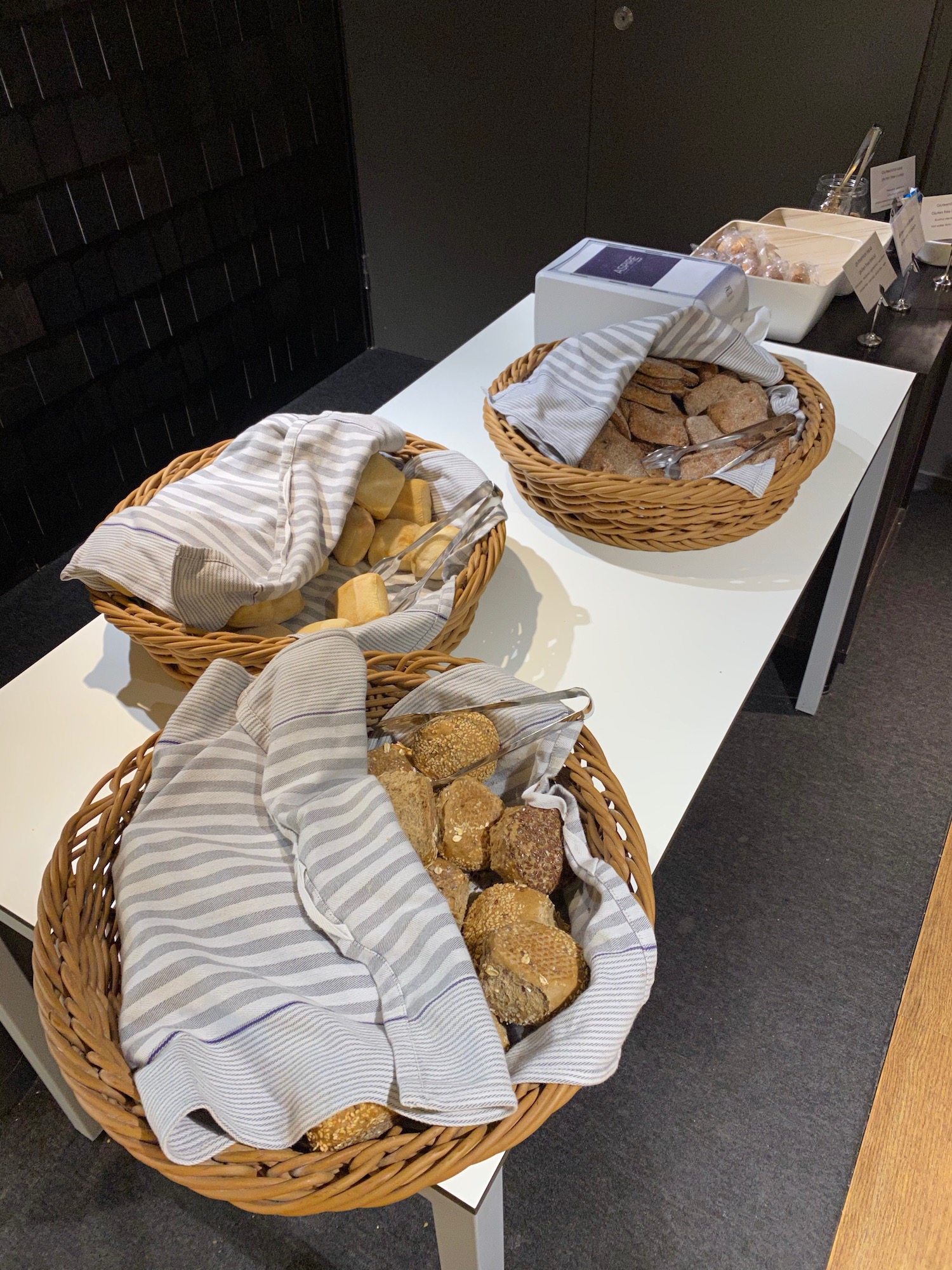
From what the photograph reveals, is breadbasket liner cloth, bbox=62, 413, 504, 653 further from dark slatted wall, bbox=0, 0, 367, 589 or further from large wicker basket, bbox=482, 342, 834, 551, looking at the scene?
dark slatted wall, bbox=0, 0, 367, 589

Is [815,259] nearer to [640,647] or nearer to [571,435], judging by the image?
[571,435]

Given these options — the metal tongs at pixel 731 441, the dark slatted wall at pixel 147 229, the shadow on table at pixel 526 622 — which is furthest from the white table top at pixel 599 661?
the dark slatted wall at pixel 147 229

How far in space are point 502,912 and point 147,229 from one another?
199cm

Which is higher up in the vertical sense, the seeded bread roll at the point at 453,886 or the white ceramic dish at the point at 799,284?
the seeded bread roll at the point at 453,886

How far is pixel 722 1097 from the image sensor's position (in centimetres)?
120

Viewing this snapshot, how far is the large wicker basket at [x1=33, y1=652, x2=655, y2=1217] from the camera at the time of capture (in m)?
0.47

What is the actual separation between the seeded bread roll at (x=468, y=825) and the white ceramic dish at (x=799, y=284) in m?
1.06

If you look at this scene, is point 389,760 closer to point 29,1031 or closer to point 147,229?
point 29,1031

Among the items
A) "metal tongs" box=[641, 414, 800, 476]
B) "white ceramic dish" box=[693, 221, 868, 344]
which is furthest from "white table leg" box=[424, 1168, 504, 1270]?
"white ceramic dish" box=[693, 221, 868, 344]

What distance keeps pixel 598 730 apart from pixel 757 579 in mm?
292

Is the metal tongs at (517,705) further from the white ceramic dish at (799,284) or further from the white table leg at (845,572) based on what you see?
the white ceramic dish at (799,284)

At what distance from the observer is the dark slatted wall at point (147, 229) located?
1.80 metres

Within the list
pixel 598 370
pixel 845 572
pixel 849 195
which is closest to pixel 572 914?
pixel 598 370

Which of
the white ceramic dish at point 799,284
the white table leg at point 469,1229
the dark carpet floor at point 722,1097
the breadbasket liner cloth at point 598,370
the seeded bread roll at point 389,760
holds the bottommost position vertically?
the dark carpet floor at point 722,1097
